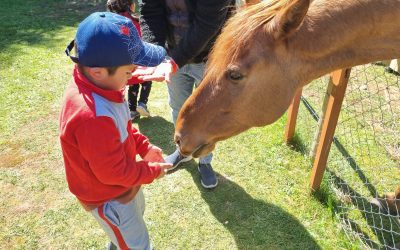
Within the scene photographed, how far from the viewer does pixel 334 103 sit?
2896 millimetres

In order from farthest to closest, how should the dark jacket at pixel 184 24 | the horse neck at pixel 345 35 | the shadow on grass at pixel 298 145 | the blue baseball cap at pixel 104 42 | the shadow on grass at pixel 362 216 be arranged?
the shadow on grass at pixel 298 145 < the shadow on grass at pixel 362 216 < the dark jacket at pixel 184 24 < the horse neck at pixel 345 35 < the blue baseball cap at pixel 104 42

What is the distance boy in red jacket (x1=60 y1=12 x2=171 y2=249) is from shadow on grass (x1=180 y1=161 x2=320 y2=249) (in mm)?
1228

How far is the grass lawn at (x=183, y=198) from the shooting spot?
3012 millimetres

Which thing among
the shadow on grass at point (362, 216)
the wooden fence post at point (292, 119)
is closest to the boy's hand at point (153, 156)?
the shadow on grass at point (362, 216)

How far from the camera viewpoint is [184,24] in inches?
110

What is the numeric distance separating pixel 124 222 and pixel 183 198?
1334mm

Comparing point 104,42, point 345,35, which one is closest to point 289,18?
point 345,35

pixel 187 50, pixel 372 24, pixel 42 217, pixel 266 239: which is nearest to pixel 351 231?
pixel 266 239

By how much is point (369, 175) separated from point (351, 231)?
868mm

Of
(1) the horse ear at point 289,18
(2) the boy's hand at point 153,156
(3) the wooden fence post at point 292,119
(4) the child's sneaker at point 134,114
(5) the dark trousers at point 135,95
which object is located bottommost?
(4) the child's sneaker at point 134,114

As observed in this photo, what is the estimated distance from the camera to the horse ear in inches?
66.8

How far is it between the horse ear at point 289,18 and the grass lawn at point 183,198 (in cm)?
178

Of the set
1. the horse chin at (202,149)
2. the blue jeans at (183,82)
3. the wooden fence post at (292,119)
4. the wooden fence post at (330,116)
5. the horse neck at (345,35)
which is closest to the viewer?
the horse neck at (345,35)

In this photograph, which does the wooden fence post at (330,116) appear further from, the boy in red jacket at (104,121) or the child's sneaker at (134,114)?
the child's sneaker at (134,114)
